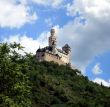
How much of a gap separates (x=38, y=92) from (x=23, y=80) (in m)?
138

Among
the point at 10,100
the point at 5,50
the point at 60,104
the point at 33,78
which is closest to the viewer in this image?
the point at 10,100

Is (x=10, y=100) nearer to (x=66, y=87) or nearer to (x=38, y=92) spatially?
(x=38, y=92)

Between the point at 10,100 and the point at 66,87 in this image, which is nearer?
the point at 10,100

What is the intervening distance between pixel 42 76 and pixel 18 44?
151 m

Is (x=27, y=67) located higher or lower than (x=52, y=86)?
lower

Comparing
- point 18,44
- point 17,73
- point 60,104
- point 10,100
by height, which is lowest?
point 10,100

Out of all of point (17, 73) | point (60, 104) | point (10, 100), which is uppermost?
point (60, 104)

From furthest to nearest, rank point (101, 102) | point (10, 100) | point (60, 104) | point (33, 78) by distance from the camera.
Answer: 1. point (33, 78)
2. point (60, 104)
3. point (101, 102)
4. point (10, 100)

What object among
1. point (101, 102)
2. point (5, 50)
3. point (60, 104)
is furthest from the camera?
point (60, 104)

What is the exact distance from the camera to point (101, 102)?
Answer: 64.4m

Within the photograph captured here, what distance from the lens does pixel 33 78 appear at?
18562cm

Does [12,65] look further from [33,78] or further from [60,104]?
[33,78]

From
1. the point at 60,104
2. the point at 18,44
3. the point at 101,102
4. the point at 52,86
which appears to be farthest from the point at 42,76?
the point at 18,44

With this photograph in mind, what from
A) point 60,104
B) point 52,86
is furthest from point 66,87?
point 60,104
